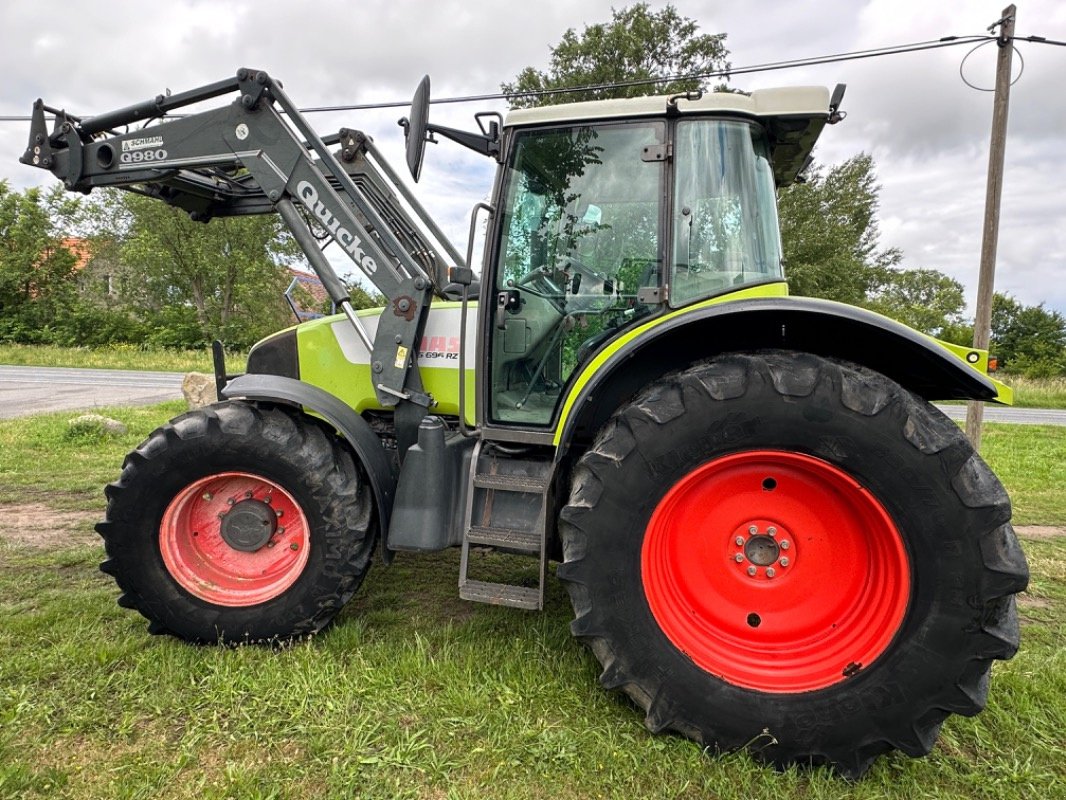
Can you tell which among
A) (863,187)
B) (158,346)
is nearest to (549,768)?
(863,187)

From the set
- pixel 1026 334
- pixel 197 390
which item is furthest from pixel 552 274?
pixel 1026 334

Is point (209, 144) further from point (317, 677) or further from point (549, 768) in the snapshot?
point (549, 768)

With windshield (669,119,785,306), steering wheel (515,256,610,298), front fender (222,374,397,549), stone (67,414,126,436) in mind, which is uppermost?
windshield (669,119,785,306)

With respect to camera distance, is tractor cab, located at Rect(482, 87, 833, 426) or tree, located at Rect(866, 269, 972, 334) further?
tree, located at Rect(866, 269, 972, 334)

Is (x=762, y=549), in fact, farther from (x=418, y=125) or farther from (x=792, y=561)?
(x=418, y=125)

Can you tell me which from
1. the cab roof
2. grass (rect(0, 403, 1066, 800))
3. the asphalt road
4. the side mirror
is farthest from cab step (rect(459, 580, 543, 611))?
the asphalt road

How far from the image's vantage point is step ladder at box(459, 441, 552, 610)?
2.52 meters

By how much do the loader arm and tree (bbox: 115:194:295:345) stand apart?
23894 mm

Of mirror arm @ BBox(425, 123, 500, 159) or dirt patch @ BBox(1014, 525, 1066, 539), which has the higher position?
mirror arm @ BBox(425, 123, 500, 159)

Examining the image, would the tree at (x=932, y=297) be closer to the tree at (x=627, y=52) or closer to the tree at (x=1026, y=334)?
the tree at (x=1026, y=334)

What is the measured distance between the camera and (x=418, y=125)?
2527mm

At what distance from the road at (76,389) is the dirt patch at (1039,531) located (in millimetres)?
11928

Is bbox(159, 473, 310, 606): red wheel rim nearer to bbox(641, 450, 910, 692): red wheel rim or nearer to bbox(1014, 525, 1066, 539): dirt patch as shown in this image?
bbox(641, 450, 910, 692): red wheel rim

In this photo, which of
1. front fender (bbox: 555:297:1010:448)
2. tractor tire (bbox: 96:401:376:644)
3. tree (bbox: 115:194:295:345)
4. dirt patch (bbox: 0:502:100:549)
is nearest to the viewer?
front fender (bbox: 555:297:1010:448)
